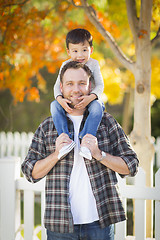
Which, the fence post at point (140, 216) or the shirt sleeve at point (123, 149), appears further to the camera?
the fence post at point (140, 216)

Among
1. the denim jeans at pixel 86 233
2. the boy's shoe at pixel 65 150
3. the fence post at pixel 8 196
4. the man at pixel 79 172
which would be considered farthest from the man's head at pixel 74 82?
the fence post at pixel 8 196

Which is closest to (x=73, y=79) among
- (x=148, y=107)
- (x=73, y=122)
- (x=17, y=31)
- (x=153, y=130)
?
(x=73, y=122)

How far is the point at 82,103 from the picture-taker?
1913mm

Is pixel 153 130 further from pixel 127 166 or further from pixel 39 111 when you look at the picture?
pixel 127 166

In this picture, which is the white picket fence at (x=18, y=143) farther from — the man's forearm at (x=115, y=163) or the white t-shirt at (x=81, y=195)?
the man's forearm at (x=115, y=163)

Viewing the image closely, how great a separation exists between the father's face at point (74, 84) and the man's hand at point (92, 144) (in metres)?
0.27

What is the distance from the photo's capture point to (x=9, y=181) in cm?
288

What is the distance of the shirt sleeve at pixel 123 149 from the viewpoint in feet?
6.20

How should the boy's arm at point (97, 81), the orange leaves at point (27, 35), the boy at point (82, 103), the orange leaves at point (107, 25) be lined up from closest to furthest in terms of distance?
the boy at point (82, 103)
the boy's arm at point (97, 81)
the orange leaves at point (27, 35)
the orange leaves at point (107, 25)

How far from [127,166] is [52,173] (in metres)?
0.49

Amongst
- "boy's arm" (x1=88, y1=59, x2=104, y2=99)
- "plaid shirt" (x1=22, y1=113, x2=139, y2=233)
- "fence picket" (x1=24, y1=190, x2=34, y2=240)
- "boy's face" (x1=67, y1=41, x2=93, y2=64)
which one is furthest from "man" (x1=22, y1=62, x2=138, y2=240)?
"fence picket" (x1=24, y1=190, x2=34, y2=240)

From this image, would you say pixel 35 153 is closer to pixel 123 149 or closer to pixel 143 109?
pixel 123 149

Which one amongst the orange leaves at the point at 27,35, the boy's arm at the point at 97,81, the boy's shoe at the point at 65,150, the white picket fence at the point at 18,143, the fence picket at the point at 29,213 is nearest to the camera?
the boy's shoe at the point at 65,150

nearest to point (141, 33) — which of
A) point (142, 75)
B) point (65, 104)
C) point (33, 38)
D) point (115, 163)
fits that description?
point (142, 75)
